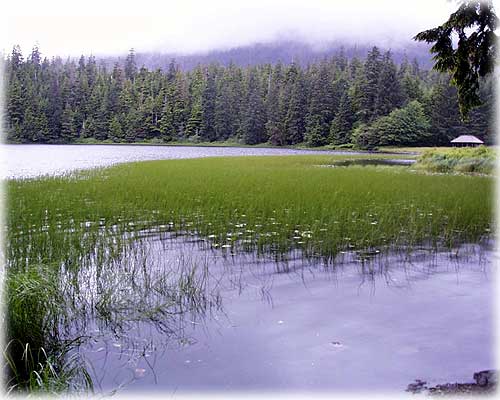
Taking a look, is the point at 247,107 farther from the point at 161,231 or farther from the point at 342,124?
the point at 161,231

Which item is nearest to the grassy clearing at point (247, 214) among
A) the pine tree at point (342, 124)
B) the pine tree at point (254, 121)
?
the pine tree at point (342, 124)

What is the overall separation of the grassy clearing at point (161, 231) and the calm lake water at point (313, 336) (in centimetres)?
28

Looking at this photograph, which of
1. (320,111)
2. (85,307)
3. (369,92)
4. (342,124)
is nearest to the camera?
(85,307)

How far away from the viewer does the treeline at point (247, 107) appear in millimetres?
64688

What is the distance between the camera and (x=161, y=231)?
9.45m

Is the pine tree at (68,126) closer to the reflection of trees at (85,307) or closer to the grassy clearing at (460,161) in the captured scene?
the grassy clearing at (460,161)

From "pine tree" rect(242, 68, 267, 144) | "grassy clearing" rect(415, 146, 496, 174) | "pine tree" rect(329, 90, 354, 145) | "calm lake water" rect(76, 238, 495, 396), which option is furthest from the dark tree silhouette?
"pine tree" rect(242, 68, 267, 144)

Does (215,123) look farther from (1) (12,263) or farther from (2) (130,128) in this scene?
(1) (12,263)

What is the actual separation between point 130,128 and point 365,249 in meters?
78.9

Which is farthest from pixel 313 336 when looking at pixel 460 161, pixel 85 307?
pixel 460 161

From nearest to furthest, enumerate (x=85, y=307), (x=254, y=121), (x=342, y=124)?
(x=85, y=307), (x=342, y=124), (x=254, y=121)

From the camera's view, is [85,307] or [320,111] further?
[320,111]

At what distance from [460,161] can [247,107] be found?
61.5 meters

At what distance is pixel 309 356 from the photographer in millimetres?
4570
